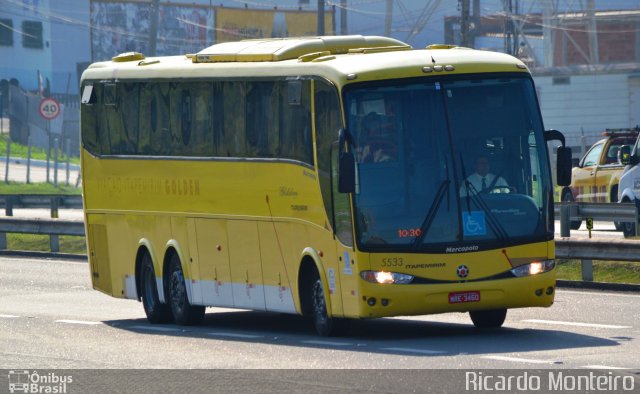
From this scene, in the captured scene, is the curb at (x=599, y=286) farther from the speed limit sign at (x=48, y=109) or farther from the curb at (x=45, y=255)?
the speed limit sign at (x=48, y=109)

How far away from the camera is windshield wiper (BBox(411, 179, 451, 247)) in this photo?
594 inches

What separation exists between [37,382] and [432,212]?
428cm

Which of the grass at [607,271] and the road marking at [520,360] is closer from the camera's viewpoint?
the road marking at [520,360]

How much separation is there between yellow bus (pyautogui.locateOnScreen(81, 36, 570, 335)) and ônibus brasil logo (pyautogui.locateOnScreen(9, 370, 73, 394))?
10.4ft

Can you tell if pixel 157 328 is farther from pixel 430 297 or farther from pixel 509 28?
pixel 509 28

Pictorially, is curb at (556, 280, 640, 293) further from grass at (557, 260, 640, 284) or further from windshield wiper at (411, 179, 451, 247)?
Result: windshield wiper at (411, 179, 451, 247)

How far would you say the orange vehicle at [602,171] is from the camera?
105ft

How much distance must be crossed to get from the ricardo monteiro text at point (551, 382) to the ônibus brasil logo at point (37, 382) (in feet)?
10.2

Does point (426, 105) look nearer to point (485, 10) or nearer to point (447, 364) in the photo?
point (447, 364)

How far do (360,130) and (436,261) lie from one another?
1.44m

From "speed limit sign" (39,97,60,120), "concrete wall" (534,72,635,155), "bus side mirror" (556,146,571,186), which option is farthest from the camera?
"concrete wall" (534,72,635,155)

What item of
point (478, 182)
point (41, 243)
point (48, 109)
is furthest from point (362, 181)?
point (48, 109)

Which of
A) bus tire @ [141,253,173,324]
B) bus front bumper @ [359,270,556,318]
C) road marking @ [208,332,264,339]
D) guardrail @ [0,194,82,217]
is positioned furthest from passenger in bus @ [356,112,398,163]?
guardrail @ [0,194,82,217]

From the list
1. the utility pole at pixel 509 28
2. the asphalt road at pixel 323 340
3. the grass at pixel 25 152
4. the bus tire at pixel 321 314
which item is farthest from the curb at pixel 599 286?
the grass at pixel 25 152
